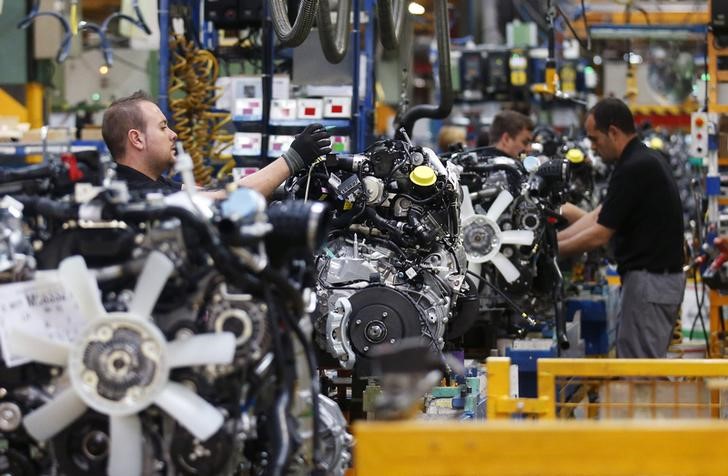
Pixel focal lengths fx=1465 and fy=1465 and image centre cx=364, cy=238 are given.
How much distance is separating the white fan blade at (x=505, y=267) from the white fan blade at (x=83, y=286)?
4.89 meters

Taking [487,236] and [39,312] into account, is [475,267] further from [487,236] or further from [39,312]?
[39,312]

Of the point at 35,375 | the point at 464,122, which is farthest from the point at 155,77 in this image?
the point at 35,375

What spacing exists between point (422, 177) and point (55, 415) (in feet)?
9.93

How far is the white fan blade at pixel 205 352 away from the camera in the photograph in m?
4.07

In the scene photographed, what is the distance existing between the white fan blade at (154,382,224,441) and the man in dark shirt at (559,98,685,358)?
511 centimetres

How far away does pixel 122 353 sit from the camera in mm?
4074

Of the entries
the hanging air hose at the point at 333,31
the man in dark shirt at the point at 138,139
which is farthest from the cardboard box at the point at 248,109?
the man in dark shirt at the point at 138,139

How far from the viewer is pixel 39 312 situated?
4219 mm

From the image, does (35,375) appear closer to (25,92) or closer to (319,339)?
(319,339)

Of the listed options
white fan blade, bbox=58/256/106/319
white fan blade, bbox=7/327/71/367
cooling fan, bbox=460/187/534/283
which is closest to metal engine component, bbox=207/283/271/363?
white fan blade, bbox=58/256/106/319

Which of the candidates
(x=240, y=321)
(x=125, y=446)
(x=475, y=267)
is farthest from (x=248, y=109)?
(x=125, y=446)

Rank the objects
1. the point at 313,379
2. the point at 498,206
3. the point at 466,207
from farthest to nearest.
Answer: the point at 498,206 < the point at 466,207 < the point at 313,379

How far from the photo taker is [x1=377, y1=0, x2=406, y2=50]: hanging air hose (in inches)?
344

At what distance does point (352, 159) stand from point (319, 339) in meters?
0.88
